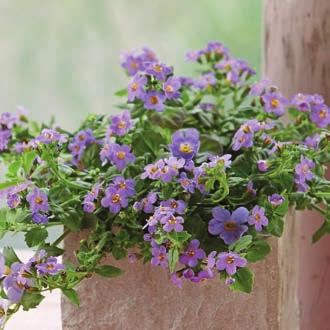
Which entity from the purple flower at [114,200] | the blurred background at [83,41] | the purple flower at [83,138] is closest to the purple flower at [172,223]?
the purple flower at [114,200]

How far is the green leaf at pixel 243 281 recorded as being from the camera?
1.01 metres

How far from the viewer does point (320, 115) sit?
1.32m

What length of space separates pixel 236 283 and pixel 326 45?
671mm

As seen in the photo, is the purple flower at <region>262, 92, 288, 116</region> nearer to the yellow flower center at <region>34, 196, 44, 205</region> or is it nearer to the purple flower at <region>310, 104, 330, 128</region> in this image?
the purple flower at <region>310, 104, 330, 128</region>

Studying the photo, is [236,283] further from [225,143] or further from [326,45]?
[326,45]

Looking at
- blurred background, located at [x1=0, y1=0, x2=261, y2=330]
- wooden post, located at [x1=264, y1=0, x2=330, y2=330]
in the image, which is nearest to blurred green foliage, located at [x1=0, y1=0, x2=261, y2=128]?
blurred background, located at [x1=0, y1=0, x2=261, y2=330]

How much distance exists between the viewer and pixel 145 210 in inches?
41.6

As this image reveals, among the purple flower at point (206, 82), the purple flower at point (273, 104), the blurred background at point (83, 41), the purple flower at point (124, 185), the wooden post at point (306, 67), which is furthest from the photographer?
the blurred background at point (83, 41)

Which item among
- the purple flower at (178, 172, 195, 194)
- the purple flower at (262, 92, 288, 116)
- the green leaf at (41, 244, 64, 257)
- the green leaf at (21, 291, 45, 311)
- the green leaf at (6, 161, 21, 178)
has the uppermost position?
the purple flower at (262, 92, 288, 116)

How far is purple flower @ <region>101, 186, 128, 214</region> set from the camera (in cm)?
106

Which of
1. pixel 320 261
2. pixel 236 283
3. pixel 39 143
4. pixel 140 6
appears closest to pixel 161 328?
pixel 236 283

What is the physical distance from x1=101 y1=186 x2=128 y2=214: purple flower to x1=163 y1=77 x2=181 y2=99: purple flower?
0.22 m

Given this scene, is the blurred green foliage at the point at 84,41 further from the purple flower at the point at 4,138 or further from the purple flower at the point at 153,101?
the purple flower at the point at 153,101

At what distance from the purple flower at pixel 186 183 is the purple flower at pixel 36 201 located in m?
0.18
